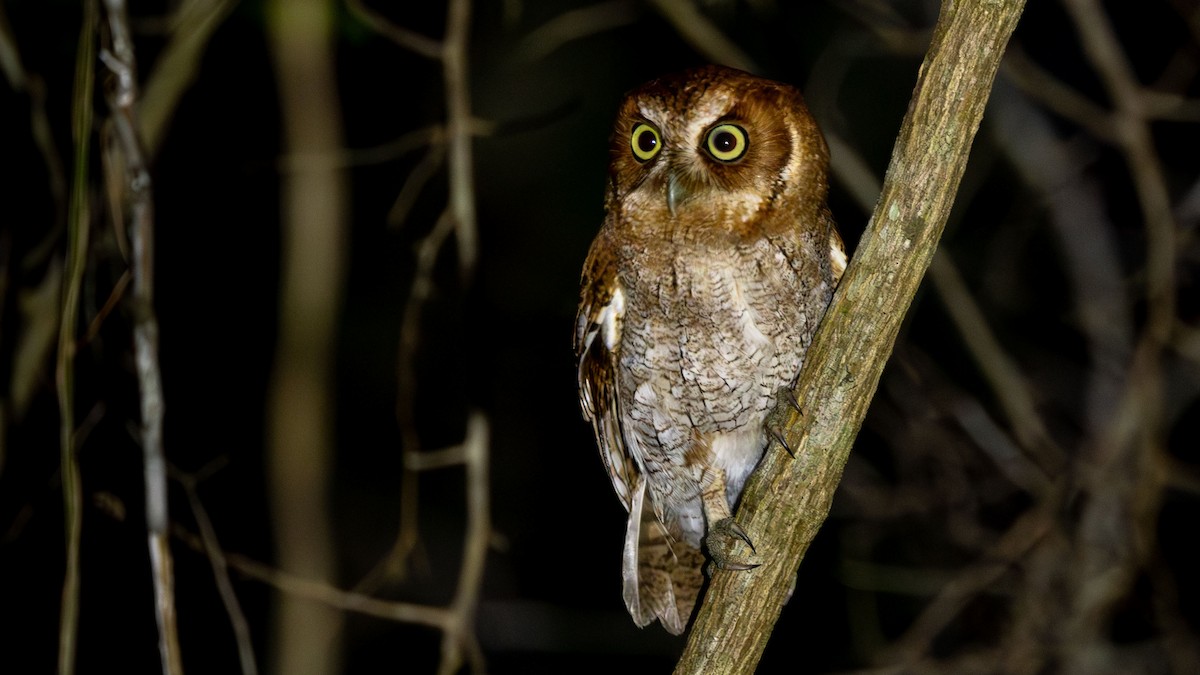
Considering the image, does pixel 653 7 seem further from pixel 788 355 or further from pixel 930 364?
pixel 788 355

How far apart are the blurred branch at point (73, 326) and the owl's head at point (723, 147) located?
39.3 inches

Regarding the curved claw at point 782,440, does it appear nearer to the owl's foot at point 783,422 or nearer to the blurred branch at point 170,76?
the owl's foot at point 783,422

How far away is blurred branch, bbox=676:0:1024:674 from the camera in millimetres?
1636

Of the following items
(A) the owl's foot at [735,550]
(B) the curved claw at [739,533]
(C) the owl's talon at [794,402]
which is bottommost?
(A) the owl's foot at [735,550]

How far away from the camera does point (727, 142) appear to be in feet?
6.77

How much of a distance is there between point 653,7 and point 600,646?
2960mm

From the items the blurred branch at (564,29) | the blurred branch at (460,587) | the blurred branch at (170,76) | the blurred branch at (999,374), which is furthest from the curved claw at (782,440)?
the blurred branch at (170,76)

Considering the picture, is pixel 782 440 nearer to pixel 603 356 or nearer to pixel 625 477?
pixel 603 356

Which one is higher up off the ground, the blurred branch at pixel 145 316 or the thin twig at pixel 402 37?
the thin twig at pixel 402 37

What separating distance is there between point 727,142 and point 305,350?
254cm

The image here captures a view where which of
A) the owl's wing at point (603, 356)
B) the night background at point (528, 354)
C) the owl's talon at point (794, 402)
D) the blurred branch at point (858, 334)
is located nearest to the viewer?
the blurred branch at point (858, 334)

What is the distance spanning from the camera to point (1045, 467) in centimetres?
357

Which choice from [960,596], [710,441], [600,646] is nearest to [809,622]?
[600,646]

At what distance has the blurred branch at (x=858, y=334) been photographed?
5.37 ft
